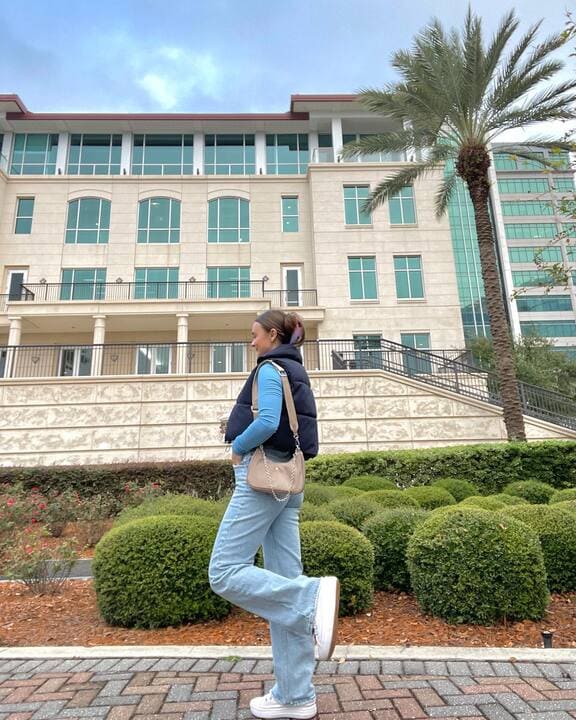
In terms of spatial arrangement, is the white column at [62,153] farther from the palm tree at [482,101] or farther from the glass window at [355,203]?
the palm tree at [482,101]

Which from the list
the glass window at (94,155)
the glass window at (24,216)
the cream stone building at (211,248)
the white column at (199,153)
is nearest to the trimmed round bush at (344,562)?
the cream stone building at (211,248)

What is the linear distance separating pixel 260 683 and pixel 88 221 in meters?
26.5

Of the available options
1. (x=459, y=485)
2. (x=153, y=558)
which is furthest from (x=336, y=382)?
(x=153, y=558)

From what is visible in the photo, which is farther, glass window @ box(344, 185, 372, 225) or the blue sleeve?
glass window @ box(344, 185, 372, 225)

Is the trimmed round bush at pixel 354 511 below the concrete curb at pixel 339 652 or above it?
above

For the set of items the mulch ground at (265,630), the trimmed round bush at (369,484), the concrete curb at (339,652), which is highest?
the trimmed round bush at (369,484)

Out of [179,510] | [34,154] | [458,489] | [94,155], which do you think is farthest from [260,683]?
[34,154]

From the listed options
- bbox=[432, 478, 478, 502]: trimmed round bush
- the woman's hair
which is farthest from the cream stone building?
the woman's hair

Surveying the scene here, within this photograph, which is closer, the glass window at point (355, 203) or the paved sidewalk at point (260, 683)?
the paved sidewalk at point (260, 683)

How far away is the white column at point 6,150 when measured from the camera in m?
26.9

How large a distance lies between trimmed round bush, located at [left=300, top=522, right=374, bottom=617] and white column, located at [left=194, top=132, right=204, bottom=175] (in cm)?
2721

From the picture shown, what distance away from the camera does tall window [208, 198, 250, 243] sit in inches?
1000

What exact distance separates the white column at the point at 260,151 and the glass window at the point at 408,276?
33.3ft

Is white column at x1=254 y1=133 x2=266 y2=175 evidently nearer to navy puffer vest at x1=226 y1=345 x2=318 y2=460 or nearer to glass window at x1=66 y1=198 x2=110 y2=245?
glass window at x1=66 y1=198 x2=110 y2=245
